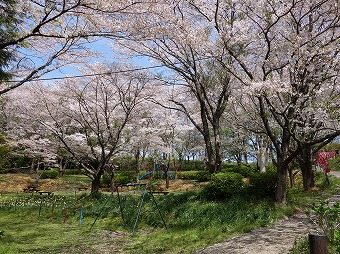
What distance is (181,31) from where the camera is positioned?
31.7 feet

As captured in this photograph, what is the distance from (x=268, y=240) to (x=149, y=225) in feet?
14.7

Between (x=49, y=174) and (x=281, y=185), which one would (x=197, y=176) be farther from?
A: (x=281, y=185)

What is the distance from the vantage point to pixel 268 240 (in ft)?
19.1

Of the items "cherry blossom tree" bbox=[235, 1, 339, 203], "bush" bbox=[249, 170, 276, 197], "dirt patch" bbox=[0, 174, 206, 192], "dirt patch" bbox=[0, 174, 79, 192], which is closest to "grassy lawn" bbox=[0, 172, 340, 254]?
"bush" bbox=[249, 170, 276, 197]

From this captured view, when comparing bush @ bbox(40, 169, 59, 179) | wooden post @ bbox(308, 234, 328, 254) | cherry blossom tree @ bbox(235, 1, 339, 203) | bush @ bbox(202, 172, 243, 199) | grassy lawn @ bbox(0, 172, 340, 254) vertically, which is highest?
cherry blossom tree @ bbox(235, 1, 339, 203)

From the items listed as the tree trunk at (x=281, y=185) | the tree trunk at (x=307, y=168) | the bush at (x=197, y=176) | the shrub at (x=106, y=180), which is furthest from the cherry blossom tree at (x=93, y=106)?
the tree trunk at (x=307, y=168)

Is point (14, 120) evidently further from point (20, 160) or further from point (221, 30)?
point (221, 30)

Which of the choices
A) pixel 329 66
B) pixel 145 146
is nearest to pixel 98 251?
pixel 329 66

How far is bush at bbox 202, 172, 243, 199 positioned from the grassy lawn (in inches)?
14.5

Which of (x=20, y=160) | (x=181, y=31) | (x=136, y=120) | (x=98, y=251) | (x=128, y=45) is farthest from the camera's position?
A: (x=20, y=160)

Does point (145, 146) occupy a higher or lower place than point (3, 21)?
lower

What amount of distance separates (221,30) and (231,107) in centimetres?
688

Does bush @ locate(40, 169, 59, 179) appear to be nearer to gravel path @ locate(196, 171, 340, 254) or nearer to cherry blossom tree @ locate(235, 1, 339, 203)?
cherry blossom tree @ locate(235, 1, 339, 203)

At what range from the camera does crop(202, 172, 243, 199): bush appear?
367 inches
